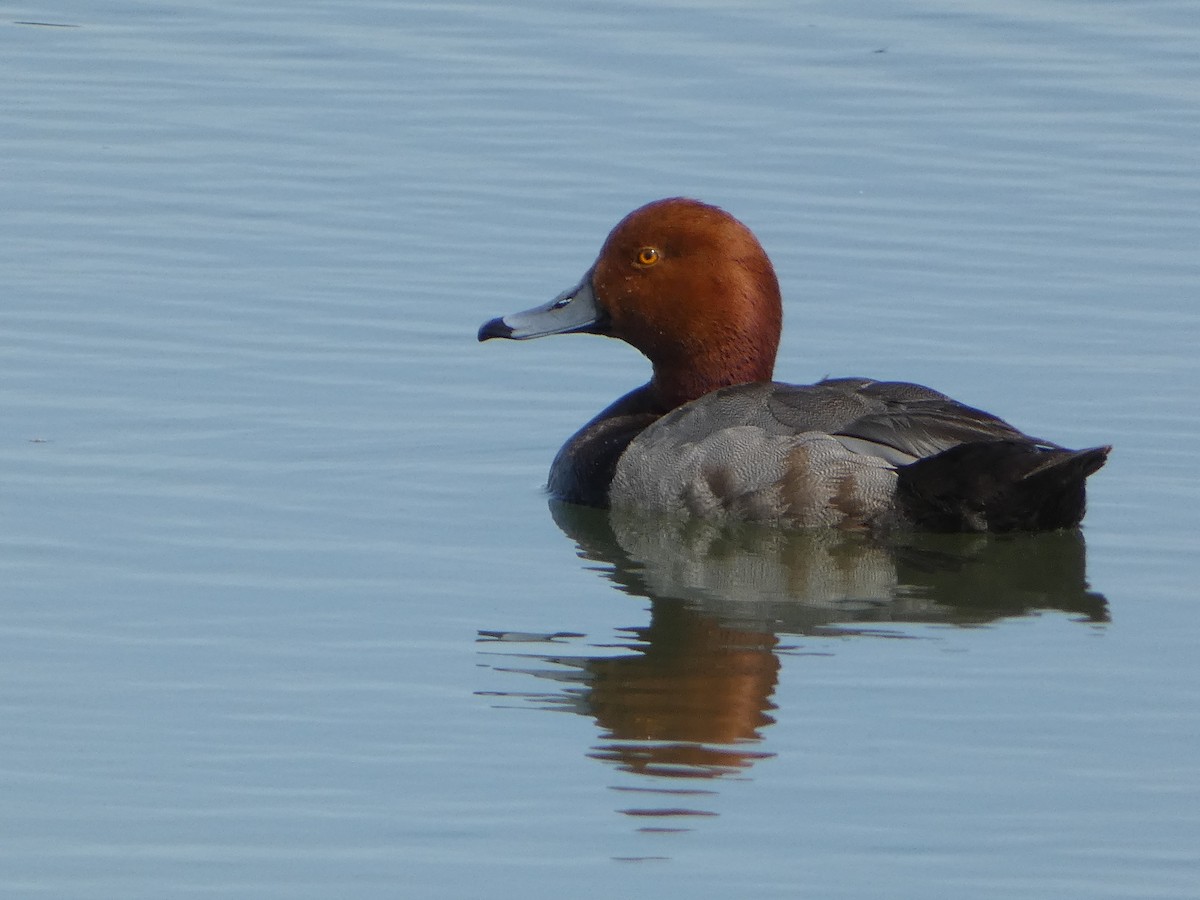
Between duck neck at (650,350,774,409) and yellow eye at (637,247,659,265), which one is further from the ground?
yellow eye at (637,247,659,265)

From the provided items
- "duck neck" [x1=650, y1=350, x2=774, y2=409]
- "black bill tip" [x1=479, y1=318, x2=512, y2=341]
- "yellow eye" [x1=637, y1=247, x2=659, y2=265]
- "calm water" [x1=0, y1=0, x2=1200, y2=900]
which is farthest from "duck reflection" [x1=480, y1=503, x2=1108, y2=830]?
"yellow eye" [x1=637, y1=247, x2=659, y2=265]

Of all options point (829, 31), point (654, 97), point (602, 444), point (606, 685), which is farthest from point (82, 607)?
point (829, 31)

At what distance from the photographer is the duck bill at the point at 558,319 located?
8.61 meters

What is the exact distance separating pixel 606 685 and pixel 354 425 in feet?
8.70

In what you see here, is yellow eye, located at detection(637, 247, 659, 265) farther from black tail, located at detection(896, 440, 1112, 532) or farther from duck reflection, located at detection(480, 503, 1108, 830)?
black tail, located at detection(896, 440, 1112, 532)

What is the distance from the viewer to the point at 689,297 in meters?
8.38

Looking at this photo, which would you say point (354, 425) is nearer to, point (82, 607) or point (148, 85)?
point (82, 607)

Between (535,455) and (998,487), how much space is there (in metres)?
1.85

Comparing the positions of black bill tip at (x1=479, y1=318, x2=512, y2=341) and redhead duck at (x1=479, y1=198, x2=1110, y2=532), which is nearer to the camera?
redhead duck at (x1=479, y1=198, x2=1110, y2=532)

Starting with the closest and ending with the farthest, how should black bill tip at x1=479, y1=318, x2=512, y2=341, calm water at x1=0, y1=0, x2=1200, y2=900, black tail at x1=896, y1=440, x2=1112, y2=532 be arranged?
calm water at x1=0, y1=0, x2=1200, y2=900, black tail at x1=896, y1=440, x2=1112, y2=532, black bill tip at x1=479, y1=318, x2=512, y2=341

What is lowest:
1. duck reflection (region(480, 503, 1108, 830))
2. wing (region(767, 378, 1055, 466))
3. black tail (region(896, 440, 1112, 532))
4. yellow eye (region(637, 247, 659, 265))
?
duck reflection (region(480, 503, 1108, 830))

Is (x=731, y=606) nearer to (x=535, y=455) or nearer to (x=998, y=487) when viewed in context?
(x=998, y=487)

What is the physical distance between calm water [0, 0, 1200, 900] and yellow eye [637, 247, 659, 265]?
29.5 inches

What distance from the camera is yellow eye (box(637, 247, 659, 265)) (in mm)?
8438
